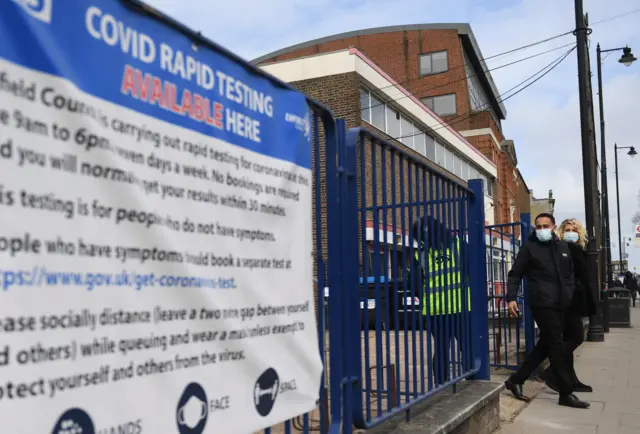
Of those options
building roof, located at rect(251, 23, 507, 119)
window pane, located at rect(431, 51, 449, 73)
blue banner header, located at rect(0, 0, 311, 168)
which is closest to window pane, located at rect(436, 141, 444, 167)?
building roof, located at rect(251, 23, 507, 119)

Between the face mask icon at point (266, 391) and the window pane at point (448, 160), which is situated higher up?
the window pane at point (448, 160)

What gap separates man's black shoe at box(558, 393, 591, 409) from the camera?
6.24 meters

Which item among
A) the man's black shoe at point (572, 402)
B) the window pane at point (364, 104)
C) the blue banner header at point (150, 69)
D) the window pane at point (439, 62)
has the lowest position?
the man's black shoe at point (572, 402)

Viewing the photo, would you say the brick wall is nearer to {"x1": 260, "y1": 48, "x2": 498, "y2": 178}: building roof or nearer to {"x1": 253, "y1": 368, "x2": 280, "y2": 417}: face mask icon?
{"x1": 260, "y1": 48, "x2": 498, "y2": 178}: building roof

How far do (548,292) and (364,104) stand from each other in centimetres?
1667

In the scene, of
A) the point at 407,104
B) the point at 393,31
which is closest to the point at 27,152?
the point at 407,104

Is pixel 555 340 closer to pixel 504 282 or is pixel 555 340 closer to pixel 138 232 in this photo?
pixel 504 282

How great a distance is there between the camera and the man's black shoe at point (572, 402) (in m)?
6.24

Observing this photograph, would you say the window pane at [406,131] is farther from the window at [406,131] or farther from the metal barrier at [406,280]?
the metal barrier at [406,280]

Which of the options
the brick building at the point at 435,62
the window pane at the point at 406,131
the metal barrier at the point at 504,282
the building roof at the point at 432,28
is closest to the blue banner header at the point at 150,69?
the metal barrier at the point at 504,282

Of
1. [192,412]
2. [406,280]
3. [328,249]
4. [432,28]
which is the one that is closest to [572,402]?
[406,280]

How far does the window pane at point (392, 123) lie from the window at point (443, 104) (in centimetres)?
1540

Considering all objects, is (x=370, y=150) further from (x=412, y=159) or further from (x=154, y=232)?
(x=154, y=232)

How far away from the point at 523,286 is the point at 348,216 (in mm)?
5865
